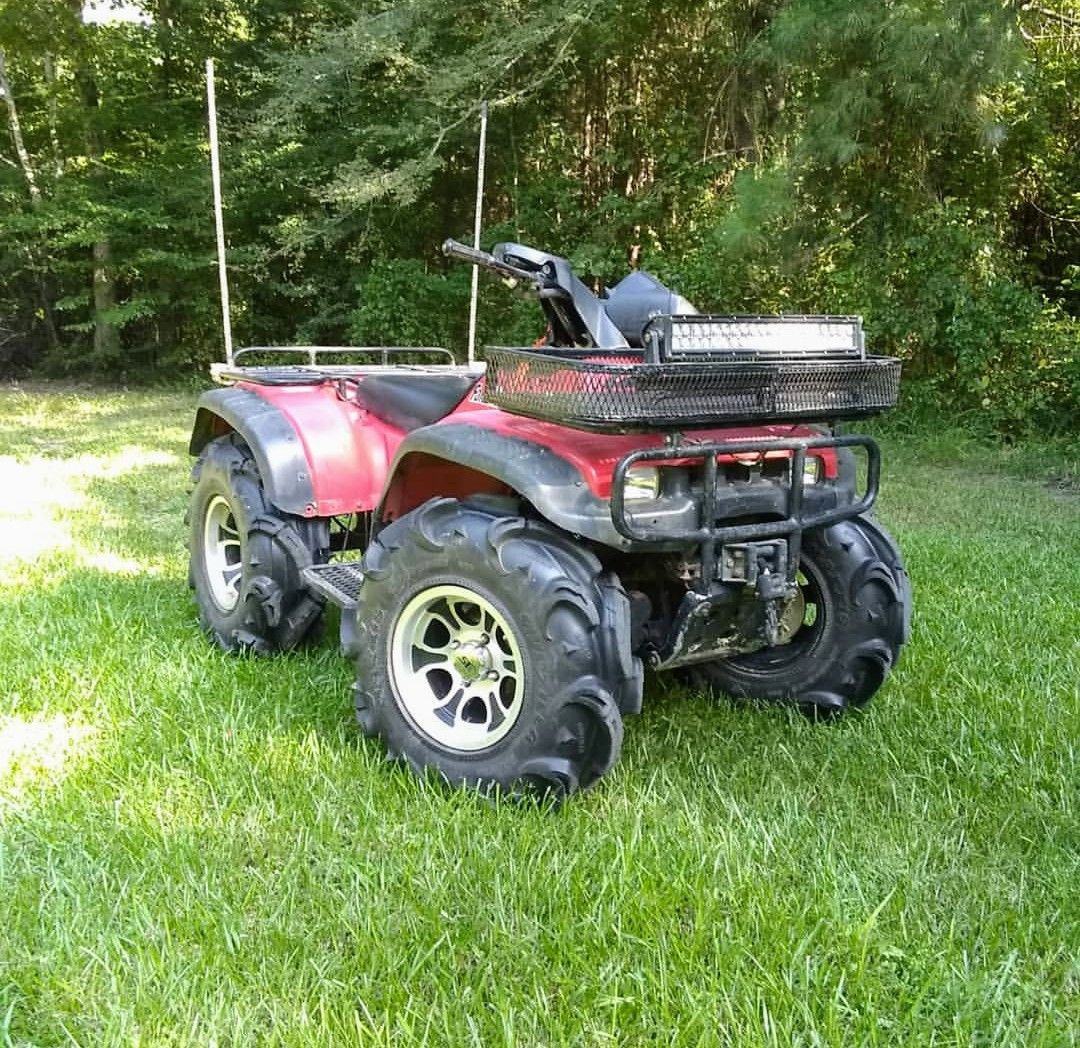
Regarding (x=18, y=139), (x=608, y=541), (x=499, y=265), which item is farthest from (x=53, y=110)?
(x=608, y=541)

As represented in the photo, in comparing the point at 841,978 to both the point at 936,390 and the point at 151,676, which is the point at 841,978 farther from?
the point at 936,390

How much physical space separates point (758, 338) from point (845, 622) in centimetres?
103

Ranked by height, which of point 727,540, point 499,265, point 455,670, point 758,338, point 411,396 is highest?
point 499,265

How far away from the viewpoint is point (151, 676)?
138 inches

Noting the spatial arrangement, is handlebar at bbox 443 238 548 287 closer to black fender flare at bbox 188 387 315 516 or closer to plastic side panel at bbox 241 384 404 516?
plastic side panel at bbox 241 384 404 516

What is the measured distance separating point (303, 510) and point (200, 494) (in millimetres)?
700

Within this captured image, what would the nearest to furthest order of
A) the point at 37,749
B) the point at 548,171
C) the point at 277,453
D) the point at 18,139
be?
1. the point at 37,749
2. the point at 277,453
3. the point at 548,171
4. the point at 18,139

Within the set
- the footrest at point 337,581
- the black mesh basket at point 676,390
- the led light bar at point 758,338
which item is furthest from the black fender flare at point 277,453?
the led light bar at point 758,338

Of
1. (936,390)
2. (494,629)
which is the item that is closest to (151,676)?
(494,629)

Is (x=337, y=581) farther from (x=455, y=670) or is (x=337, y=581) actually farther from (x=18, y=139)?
(x=18, y=139)

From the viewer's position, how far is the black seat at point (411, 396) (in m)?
3.50

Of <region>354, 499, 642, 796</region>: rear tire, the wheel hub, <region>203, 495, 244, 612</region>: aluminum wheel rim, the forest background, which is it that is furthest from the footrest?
the forest background

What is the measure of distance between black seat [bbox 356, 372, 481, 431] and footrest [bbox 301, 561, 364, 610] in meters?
0.54

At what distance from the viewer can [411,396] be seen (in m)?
3.63
